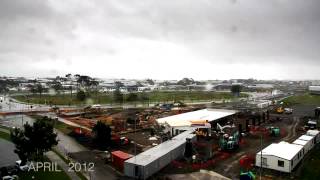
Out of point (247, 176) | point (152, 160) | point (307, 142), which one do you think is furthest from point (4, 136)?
point (307, 142)

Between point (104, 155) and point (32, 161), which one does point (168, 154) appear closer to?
point (104, 155)

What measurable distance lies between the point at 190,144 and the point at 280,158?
→ 11.5 metres

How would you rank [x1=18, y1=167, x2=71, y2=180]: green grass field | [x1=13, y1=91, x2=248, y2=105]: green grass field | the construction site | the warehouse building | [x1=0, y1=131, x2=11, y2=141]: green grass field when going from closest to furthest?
[x1=18, y1=167, x2=71, y2=180]: green grass field → the construction site → the warehouse building → [x1=0, y1=131, x2=11, y2=141]: green grass field → [x1=13, y1=91, x2=248, y2=105]: green grass field

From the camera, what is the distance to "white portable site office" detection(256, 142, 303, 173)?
32781 millimetres

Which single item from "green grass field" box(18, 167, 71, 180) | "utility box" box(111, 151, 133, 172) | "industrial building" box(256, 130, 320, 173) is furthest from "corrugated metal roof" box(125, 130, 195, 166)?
"industrial building" box(256, 130, 320, 173)

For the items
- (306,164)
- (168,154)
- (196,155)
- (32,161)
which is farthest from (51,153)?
(306,164)

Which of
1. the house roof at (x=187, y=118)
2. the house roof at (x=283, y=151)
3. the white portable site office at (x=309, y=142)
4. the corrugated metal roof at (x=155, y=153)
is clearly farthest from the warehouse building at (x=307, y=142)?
the house roof at (x=187, y=118)

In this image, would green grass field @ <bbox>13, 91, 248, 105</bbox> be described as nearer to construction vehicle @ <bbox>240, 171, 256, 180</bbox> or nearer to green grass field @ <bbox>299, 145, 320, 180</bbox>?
green grass field @ <bbox>299, 145, 320, 180</bbox>

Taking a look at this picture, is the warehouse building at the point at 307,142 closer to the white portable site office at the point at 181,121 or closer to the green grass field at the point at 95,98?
the white portable site office at the point at 181,121

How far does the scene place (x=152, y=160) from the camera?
32031 mm

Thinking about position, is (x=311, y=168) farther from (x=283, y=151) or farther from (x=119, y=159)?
(x=119, y=159)

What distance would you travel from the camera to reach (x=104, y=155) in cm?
3988

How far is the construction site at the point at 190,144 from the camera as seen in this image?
3253 cm

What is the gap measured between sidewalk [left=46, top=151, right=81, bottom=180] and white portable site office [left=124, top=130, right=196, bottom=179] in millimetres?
5409
